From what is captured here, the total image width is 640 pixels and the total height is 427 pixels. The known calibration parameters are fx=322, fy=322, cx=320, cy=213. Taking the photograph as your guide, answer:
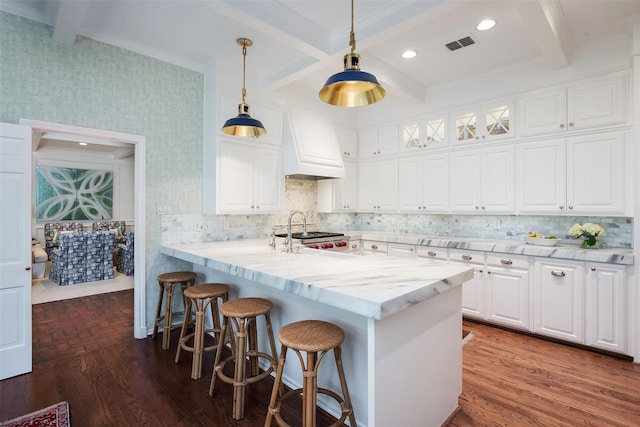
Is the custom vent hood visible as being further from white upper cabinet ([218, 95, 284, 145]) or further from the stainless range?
the stainless range

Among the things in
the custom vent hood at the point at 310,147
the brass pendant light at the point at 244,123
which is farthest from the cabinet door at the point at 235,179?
the brass pendant light at the point at 244,123

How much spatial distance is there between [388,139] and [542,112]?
198cm

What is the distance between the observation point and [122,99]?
10.5 feet

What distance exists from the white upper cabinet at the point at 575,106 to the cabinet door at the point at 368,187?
2067 millimetres

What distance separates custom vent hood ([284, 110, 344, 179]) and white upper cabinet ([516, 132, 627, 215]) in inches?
90.4

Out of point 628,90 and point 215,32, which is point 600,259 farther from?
point 215,32

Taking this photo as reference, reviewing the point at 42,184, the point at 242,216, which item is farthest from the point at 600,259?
the point at 42,184

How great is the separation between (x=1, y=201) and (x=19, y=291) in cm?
74

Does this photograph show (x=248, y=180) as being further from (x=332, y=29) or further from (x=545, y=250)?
(x=545, y=250)

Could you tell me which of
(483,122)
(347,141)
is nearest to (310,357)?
(483,122)

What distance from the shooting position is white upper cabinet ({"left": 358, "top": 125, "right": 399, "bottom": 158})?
4.89 m

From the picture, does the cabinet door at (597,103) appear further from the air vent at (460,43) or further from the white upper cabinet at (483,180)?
the air vent at (460,43)

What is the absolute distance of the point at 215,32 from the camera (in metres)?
3.00

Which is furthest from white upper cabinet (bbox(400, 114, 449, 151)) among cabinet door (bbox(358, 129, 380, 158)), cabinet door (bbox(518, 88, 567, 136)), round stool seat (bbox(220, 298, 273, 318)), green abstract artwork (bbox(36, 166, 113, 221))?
green abstract artwork (bbox(36, 166, 113, 221))
